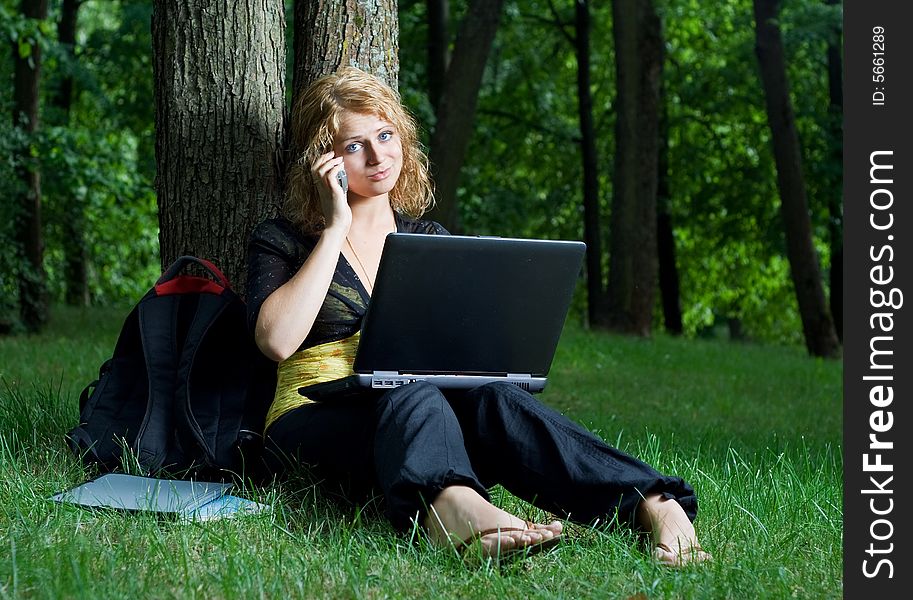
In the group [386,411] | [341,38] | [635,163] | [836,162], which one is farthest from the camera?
[836,162]

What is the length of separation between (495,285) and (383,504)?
0.83 m

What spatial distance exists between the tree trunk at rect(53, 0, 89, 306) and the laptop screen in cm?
973

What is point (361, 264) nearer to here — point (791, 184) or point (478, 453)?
point (478, 453)

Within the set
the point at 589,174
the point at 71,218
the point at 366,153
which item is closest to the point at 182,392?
the point at 366,153

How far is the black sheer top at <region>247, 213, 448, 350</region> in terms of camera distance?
3.82 m

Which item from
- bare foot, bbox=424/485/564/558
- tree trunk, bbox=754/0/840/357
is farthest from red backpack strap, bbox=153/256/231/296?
tree trunk, bbox=754/0/840/357

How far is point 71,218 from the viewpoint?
42.5ft

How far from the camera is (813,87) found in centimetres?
2016

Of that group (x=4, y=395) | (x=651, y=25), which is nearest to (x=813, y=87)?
(x=651, y=25)

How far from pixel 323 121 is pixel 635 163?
10.5 meters

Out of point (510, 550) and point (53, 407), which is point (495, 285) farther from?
point (53, 407)

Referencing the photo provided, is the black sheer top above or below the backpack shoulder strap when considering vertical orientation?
above

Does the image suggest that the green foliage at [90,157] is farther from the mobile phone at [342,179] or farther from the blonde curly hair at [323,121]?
the mobile phone at [342,179]

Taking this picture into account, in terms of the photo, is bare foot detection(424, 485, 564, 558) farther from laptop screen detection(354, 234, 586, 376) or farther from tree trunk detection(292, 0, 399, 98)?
tree trunk detection(292, 0, 399, 98)
